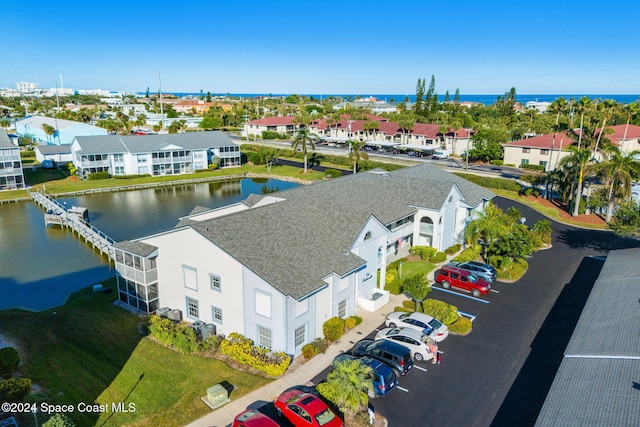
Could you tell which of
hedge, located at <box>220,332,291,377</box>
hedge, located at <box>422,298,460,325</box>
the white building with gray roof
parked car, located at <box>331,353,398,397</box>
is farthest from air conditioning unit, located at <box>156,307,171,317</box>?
hedge, located at <box>422,298,460,325</box>

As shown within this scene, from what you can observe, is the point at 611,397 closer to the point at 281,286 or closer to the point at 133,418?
the point at 281,286

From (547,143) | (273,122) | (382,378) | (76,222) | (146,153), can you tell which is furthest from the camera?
(273,122)

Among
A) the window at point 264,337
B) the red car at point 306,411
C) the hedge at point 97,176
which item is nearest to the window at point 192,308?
the window at point 264,337

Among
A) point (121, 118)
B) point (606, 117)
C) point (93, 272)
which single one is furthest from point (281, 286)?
point (121, 118)

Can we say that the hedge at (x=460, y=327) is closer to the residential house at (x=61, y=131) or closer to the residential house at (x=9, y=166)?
the residential house at (x=9, y=166)

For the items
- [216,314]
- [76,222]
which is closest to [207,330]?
[216,314]

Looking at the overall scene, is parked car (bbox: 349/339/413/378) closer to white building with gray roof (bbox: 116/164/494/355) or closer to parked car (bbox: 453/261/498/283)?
white building with gray roof (bbox: 116/164/494/355)

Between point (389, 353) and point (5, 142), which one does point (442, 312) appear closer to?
point (389, 353)
